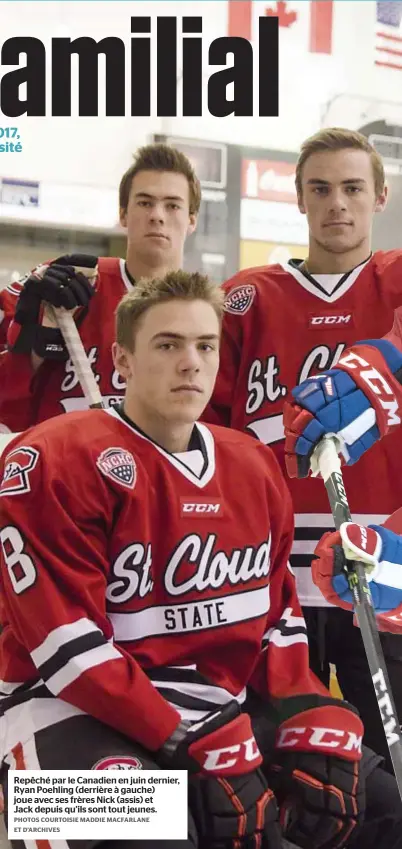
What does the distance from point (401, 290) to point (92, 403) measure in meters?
0.52

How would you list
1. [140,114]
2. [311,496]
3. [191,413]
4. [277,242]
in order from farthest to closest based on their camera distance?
[277,242] → [140,114] → [311,496] → [191,413]

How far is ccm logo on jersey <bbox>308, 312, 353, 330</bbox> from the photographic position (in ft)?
4.85

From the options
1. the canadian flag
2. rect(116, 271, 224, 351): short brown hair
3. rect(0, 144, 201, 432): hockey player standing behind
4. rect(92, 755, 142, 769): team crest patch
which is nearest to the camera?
rect(92, 755, 142, 769): team crest patch

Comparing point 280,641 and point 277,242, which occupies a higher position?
point 277,242

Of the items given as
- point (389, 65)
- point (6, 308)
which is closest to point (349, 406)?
point (6, 308)

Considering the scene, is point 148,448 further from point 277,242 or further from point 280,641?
point 277,242

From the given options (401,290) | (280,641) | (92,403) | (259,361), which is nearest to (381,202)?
(401,290)

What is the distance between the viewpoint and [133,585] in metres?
1.10

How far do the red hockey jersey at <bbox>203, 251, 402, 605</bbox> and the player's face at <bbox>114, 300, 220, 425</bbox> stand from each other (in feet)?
1.00

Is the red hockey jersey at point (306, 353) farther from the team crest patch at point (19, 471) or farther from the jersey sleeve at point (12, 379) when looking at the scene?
the team crest patch at point (19, 471)

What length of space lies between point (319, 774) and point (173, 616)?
0.25 meters

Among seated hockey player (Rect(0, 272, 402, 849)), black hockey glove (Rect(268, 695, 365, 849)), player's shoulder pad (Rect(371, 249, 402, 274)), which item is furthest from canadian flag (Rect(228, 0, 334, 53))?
black hockey glove (Rect(268, 695, 365, 849))

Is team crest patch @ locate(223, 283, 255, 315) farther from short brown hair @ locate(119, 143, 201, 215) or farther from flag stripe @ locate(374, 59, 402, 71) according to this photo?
flag stripe @ locate(374, 59, 402, 71)

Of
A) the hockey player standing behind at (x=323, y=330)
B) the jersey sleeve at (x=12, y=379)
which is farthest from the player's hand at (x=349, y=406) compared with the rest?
the jersey sleeve at (x=12, y=379)
